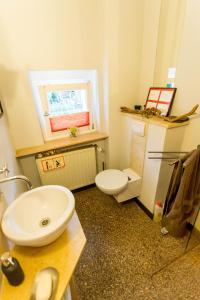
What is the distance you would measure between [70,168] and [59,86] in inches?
39.7

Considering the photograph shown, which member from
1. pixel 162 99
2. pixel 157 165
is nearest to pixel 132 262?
pixel 157 165

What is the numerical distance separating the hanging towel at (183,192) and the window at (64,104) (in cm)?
133

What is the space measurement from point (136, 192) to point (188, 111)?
43.2 inches

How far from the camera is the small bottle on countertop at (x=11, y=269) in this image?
61cm

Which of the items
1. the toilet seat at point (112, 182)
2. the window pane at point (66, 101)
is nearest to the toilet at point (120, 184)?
the toilet seat at point (112, 182)

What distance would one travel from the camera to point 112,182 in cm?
178

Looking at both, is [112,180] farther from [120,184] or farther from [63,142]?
[63,142]

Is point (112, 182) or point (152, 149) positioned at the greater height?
point (152, 149)

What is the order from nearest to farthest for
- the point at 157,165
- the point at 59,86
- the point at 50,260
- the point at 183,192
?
the point at 50,260 → the point at 183,192 → the point at 157,165 → the point at 59,86

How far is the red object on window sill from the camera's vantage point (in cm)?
194

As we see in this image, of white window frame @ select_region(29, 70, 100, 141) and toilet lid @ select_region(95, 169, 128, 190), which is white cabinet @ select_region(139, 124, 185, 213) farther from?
white window frame @ select_region(29, 70, 100, 141)

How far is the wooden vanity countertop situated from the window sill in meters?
1.09

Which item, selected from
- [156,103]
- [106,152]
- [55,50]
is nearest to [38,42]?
[55,50]

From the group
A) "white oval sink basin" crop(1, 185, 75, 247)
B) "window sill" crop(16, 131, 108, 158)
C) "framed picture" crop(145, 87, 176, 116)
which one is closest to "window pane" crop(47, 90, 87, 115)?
"window sill" crop(16, 131, 108, 158)
